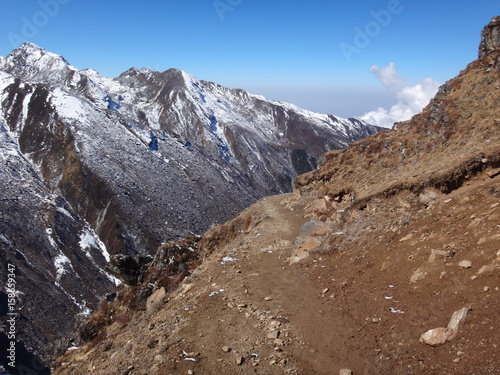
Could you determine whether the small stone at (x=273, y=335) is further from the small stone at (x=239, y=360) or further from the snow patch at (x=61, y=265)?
the snow patch at (x=61, y=265)

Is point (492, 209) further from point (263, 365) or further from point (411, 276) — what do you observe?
point (263, 365)

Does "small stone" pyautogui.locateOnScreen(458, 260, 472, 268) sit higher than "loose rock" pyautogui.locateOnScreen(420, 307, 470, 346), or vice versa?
"small stone" pyautogui.locateOnScreen(458, 260, 472, 268)

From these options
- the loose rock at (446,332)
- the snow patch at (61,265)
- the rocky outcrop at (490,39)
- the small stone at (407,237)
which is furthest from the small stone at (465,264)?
the snow patch at (61,265)

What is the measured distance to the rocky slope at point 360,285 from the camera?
1002 cm

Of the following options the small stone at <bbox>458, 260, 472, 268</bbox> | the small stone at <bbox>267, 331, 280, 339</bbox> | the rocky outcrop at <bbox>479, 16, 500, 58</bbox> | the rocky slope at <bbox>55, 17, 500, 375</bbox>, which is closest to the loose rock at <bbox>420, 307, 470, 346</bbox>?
the rocky slope at <bbox>55, 17, 500, 375</bbox>

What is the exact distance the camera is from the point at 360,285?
536 inches

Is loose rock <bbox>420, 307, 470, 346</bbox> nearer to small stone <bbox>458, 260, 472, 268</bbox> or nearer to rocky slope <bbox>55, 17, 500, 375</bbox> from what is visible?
rocky slope <bbox>55, 17, 500, 375</bbox>

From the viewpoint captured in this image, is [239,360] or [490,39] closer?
[239,360]

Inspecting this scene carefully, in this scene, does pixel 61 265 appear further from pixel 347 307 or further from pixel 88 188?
pixel 347 307

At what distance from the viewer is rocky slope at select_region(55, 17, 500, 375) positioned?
32.9 ft

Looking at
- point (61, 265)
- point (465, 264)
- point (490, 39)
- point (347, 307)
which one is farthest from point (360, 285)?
point (61, 265)

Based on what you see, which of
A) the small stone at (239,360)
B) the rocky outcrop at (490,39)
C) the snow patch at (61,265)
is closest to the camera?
the small stone at (239,360)

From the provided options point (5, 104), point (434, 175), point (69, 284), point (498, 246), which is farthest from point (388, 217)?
point (5, 104)

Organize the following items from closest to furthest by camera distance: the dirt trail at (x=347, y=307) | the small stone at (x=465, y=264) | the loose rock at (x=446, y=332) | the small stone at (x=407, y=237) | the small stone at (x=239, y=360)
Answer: the loose rock at (x=446, y=332), the dirt trail at (x=347, y=307), the small stone at (x=239, y=360), the small stone at (x=465, y=264), the small stone at (x=407, y=237)
